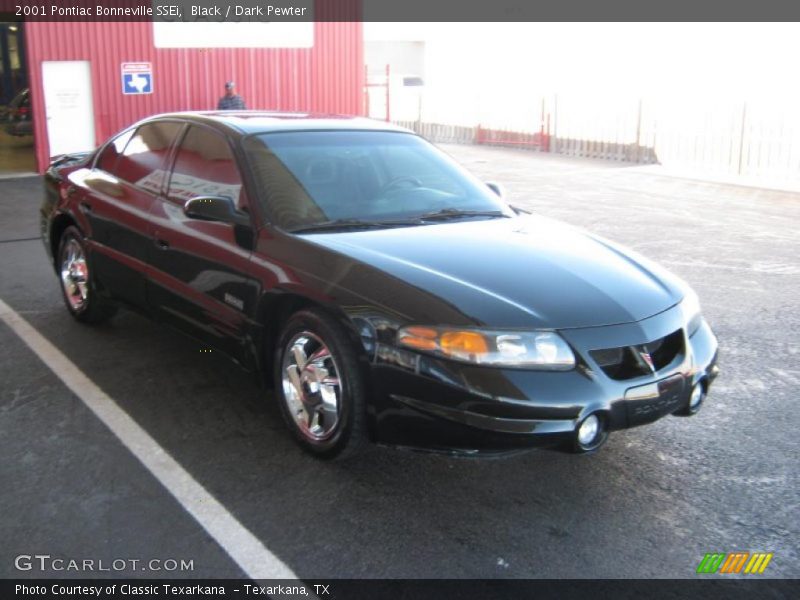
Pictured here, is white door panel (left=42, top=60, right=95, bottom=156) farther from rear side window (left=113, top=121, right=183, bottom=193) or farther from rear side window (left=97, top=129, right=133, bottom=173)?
rear side window (left=113, top=121, right=183, bottom=193)

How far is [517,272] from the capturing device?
12.8 ft

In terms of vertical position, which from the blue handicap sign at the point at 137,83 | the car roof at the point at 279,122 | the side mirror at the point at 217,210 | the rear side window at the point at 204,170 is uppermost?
the blue handicap sign at the point at 137,83

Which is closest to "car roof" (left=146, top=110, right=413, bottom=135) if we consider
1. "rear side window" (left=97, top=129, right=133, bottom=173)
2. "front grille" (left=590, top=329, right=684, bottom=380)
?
"rear side window" (left=97, top=129, right=133, bottom=173)

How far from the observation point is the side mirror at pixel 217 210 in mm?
4379

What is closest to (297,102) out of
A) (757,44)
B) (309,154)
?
(309,154)

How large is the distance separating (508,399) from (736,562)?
103 cm

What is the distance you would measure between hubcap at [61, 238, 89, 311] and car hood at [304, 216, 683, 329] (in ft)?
8.49

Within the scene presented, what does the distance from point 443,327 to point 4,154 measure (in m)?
19.3

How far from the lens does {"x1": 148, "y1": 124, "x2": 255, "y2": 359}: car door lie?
14.5ft

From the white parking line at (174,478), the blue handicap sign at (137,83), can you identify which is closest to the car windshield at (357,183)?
the white parking line at (174,478)

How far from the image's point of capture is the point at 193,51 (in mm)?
17859

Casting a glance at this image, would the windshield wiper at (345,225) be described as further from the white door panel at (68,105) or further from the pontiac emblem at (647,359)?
the white door panel at (68,105)

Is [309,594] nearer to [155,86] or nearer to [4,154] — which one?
[155,86]

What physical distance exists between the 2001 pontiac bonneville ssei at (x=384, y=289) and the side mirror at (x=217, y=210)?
10mm
